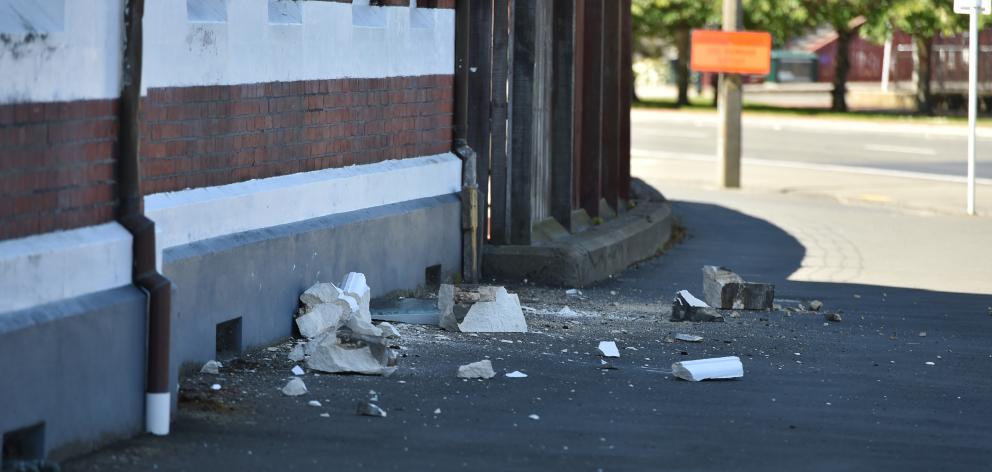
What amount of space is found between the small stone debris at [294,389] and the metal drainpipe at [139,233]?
0.84 meters

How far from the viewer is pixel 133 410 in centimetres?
657

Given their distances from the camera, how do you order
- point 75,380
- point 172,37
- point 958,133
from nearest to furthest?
1. point 75,380
2. point 172,37
3. point 958,133

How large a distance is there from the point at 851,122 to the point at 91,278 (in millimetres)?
35512

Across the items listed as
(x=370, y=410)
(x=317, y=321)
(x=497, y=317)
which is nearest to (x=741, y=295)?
(x=497, y=317)

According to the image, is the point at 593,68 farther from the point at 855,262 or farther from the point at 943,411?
the point at 943,411

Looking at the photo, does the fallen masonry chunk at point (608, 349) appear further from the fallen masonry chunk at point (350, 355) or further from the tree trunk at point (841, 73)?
the tree trunk at point (841, 73)

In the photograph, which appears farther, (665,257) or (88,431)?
(665,257)

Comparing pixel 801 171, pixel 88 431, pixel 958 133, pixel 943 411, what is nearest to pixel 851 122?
pixel 958 133

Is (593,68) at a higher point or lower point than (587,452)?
higher

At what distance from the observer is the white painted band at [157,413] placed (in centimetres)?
661

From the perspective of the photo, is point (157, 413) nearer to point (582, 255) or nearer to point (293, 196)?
point (293, 196)

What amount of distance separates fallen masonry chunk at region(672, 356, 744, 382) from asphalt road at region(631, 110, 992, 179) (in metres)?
18.1

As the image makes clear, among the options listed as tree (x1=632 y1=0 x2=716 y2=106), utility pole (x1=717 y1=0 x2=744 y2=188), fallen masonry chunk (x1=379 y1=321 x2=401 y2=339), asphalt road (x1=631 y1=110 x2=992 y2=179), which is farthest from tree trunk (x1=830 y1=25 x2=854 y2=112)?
fallen masonry chunk (x1=379 y1=321 x2=401 y2=339)

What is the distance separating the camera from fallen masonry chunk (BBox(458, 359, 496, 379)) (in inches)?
324
